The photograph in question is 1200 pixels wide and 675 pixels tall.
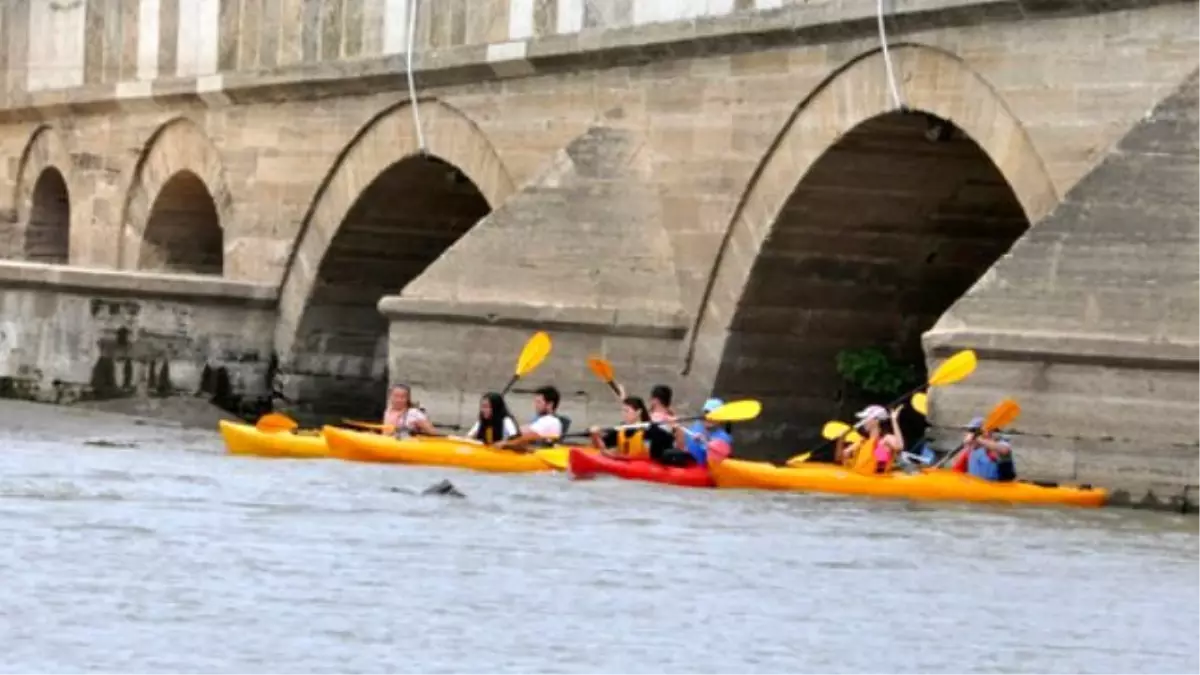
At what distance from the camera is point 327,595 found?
1356 centimetres

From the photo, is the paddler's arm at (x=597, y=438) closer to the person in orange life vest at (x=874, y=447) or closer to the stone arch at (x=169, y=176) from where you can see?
the person in orange life vest at (x=874, y=447)

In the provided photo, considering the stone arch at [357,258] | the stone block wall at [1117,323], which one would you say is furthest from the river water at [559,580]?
the stone arch at [357,258]

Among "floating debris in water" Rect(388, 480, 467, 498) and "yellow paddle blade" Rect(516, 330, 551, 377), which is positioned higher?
"yellow paddle blade" Rect(516, 330, 551, 377)

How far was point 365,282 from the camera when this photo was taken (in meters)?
28.5

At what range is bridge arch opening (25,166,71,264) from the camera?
37156 mm

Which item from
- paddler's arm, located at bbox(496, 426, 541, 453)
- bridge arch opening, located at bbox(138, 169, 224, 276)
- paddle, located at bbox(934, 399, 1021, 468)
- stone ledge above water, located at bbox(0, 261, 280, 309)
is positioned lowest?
paddler's arm, located at bbox(496, 426, 541, 453)

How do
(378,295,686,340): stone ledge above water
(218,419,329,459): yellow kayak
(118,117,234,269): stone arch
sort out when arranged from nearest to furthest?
(218,419,329,459): yellow kayak < (378,295,686,340): stone ledge above water < (118,117,234,269): stone arch

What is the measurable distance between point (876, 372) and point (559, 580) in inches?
336

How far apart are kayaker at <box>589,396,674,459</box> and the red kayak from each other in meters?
0.14

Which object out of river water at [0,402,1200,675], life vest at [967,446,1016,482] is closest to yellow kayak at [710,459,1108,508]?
life vest at [967,446,1016,482]

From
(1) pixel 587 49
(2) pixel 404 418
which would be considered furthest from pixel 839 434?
(1) pixel 587 49

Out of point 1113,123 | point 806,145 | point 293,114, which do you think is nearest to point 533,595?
point 1113,123

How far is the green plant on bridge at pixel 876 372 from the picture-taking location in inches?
892

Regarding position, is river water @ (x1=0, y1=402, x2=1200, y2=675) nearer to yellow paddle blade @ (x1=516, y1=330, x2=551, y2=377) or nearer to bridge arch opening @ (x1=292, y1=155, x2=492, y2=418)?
yellow paddle blade @ (x1=516, y1=330, x2=551, y2=377)
